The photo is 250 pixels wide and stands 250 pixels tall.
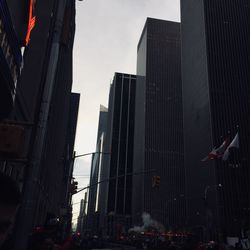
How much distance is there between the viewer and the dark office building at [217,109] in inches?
5103

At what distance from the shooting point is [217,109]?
143 metres

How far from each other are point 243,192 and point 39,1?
11102cm

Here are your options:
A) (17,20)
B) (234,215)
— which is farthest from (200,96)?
(17,20)

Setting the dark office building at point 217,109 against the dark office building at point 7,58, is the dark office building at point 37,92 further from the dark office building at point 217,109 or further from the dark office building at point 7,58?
the dark office building at point 217,109

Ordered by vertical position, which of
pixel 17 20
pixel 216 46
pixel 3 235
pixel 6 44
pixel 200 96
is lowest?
pixel 3 235

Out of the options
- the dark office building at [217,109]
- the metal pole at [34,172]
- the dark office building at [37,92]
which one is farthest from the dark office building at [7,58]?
the dark office building at [217,109]

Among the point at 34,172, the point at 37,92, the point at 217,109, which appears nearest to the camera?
the point at 34,172

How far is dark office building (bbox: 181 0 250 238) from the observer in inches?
5103

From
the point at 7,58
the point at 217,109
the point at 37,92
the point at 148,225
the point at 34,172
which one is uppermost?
the point at 217,109

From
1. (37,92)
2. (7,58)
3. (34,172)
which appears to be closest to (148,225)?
(37,92)

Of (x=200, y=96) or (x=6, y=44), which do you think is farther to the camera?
(x=200, y=96)

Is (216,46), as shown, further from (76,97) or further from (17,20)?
(17,20)

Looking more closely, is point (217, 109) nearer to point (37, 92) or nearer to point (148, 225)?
point (148, 225)

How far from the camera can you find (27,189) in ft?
29.0
